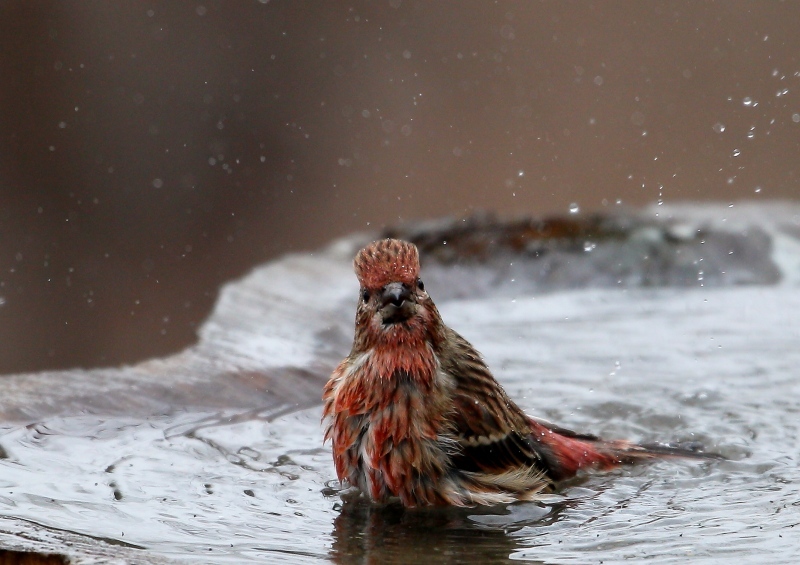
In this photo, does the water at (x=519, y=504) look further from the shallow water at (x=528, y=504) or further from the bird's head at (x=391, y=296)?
the bird's head at (x=391, y=296)

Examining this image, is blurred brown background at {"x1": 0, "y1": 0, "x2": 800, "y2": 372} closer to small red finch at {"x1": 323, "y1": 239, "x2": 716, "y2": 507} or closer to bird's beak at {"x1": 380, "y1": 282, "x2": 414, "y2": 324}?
small red finch at {"x1": 323, "y1": 239, "x2": 716, "y2": 507}

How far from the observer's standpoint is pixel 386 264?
14.2 feet

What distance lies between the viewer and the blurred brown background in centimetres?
1534

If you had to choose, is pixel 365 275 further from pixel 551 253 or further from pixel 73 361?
pixel 73 361

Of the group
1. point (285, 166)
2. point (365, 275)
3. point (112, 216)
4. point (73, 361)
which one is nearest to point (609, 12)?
point (285, 166)

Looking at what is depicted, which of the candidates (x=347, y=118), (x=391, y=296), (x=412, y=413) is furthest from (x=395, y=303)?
(x=347, y=118)

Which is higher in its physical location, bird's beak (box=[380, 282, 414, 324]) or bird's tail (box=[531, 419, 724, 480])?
bird's beak (box=[380, 282, 414, 324])

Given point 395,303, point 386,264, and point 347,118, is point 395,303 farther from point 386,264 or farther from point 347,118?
point 347,118

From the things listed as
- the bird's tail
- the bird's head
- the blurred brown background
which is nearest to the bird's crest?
the bird's head

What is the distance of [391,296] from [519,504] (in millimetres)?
960

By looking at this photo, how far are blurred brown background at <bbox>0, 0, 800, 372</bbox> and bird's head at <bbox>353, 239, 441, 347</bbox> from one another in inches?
416

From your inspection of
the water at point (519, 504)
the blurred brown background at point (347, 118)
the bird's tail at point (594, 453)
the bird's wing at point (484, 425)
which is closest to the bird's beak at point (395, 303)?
the bird's wing at point (484, 425)

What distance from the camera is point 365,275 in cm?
438

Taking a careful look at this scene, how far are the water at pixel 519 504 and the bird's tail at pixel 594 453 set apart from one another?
0.08m
